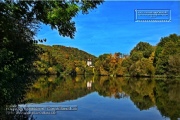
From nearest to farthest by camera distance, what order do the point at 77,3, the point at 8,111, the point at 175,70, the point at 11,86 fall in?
the point at 77,3, the point at 11,86, the point at 8,111, the point at 175,70

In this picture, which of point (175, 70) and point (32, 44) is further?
point (175, 70)

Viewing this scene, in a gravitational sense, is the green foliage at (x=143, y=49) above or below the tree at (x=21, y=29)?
above

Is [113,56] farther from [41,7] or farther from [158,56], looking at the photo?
[41,7]

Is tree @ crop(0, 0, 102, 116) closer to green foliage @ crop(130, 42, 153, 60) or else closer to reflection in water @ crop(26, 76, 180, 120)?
reflection in water @ crop(26, 76, 180, 120)

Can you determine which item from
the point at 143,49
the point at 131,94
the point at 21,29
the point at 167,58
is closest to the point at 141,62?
the point at 167,58

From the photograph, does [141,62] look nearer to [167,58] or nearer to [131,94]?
[167,58]

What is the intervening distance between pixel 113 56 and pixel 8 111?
65.7 m

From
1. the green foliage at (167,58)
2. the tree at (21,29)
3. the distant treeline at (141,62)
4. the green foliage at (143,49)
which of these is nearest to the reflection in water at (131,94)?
the tree at (21,29)

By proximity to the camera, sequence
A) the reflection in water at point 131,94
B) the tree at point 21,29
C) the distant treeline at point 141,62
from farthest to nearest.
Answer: the distant treeline at point 141,62 → the reflection in water at point 131,94 → the tree at point 21,29

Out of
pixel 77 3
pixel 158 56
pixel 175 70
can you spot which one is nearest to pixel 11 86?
pixel 77 3

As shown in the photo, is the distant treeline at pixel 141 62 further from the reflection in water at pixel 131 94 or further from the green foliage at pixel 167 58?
the reflection in water at pixel 131 94

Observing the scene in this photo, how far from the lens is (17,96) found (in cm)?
703

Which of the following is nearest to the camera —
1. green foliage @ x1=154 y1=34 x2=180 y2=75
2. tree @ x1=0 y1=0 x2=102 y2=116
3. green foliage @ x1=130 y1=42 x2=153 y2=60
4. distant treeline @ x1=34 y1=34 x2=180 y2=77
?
tree @ x1=0 y1=0 x2=102 y2=116

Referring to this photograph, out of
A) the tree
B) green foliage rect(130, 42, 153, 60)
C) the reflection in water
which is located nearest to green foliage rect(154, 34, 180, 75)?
green foliage rect(130, 42, 153, 60)
